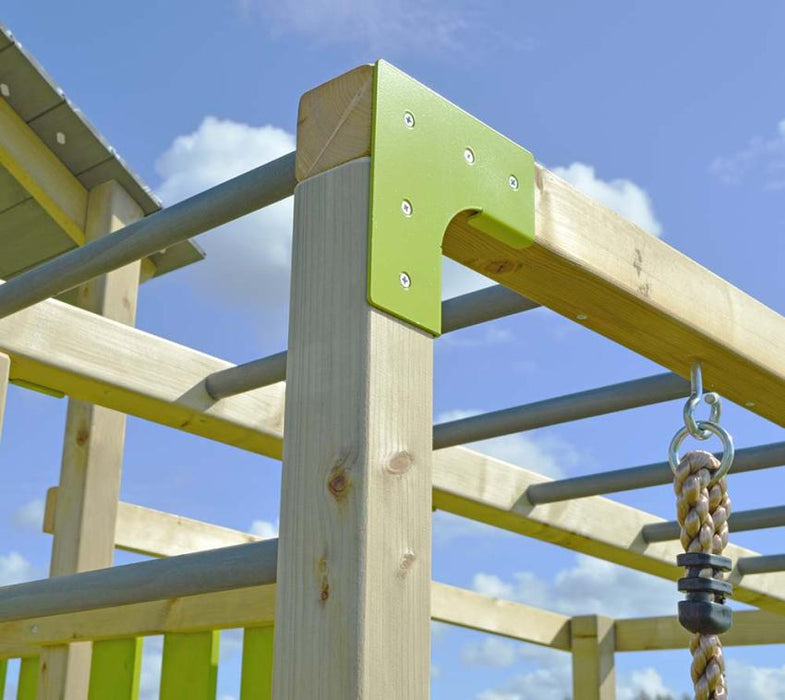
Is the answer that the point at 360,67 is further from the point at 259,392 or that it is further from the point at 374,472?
the point at 259,392

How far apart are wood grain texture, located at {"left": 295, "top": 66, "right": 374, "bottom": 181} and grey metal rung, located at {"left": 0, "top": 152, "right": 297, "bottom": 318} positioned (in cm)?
6

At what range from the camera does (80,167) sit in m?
3.94

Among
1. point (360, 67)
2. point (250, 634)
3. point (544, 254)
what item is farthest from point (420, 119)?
point (250, 634)

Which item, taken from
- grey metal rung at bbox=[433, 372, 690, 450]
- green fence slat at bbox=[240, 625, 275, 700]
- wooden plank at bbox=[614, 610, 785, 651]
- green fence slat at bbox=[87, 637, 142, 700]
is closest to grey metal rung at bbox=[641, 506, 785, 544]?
grey metal rung at bbox=[433, 372, 690, 450]

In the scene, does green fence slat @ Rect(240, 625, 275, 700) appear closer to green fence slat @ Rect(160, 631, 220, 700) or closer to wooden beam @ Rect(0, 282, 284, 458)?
green fence slat @ Rect(160, 631, 220, 700)

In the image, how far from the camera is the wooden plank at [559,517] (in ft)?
11.5

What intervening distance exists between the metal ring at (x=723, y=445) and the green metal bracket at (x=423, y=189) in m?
0.40

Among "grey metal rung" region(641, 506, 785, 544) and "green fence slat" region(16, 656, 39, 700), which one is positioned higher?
"grey metal rung" region(641, 506, 785, 544)

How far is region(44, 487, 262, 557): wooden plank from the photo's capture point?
3672mm

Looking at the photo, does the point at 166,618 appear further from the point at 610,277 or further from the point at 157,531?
the point at 610,277

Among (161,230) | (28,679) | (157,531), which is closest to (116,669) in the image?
(28,679)

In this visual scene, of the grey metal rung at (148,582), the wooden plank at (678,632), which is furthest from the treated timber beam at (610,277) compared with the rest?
the wooden plank at (678,632)

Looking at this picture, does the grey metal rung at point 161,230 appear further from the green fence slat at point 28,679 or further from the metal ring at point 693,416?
the green fence slat at point 28,679

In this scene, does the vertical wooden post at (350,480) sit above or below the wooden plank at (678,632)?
below
